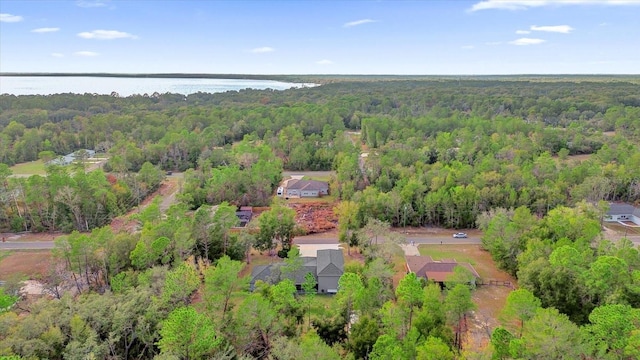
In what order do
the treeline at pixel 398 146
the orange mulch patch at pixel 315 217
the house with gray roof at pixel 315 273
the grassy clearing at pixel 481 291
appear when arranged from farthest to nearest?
the treeline at pixel 398 146 → the orange mulch patch at pixel 315 217 → the house with gray roof at pixel 315 273 → the grassy clearing at pixel 481 291

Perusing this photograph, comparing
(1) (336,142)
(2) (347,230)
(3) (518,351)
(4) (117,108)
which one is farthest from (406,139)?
(4) (117,108)

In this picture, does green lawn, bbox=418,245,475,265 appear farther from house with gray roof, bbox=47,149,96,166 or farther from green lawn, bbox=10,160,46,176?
green lawn, bbox=10,160,46,176

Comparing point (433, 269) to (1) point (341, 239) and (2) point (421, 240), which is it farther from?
(1) point (341, 239)

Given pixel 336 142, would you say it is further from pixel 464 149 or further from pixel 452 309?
pixel 452 309

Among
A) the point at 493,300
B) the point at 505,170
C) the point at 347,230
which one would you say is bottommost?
the point at 493,300

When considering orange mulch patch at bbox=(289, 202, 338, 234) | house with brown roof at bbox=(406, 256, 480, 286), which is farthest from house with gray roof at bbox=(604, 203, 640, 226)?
orange mulch patch at bbox=(289, 202, 338, 234)

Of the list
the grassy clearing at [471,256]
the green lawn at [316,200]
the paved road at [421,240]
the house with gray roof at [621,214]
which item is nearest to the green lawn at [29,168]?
the green lawn at [316,200]

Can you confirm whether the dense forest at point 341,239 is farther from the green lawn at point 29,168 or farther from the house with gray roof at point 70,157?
the green lawn at point 29,168
